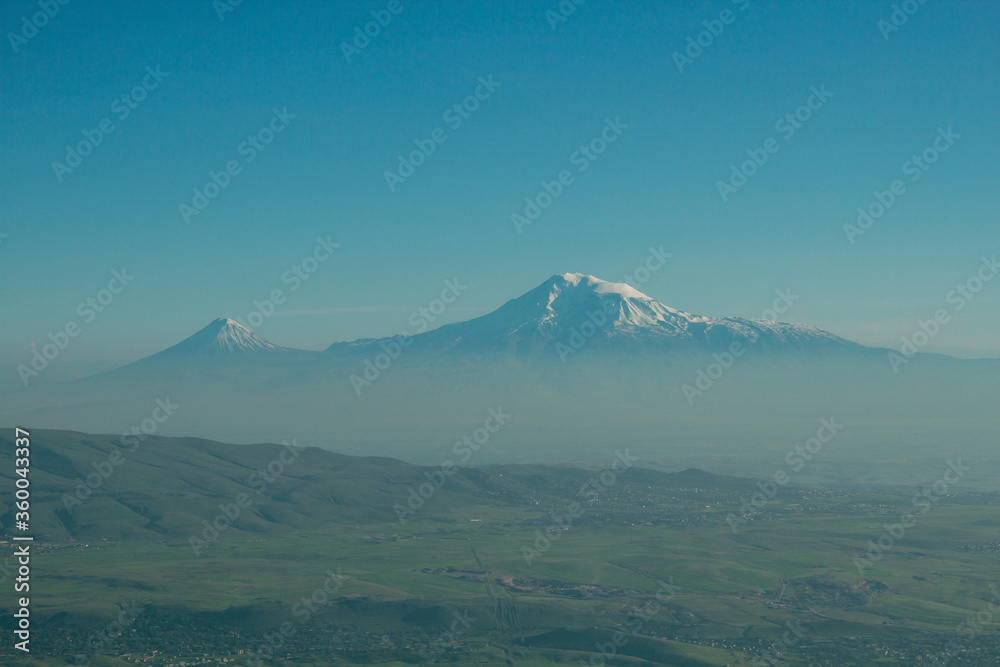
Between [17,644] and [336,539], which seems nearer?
[17,644]

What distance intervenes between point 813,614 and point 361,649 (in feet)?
199

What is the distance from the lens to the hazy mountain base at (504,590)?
112m

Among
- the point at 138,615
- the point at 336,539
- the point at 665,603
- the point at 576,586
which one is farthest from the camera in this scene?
the point at 336,539

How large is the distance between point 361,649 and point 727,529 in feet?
333

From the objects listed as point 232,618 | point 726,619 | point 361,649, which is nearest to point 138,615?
point 232,618

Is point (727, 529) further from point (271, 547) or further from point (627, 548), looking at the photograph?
point (271, 547)

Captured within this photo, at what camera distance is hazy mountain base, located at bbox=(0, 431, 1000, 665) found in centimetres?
11231

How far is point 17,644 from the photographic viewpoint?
349 ft

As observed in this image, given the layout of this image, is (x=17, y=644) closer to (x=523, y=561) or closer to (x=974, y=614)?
(x=523, y=561)

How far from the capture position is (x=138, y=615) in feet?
395

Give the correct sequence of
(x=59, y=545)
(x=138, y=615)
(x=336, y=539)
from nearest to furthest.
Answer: (x=138, y=615) → (x=59, y=545) → (x=336, y=539)

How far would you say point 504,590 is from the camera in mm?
138500

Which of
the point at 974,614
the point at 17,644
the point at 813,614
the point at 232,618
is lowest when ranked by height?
the point at 17,644

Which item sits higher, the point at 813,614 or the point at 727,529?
the point at 727,529
